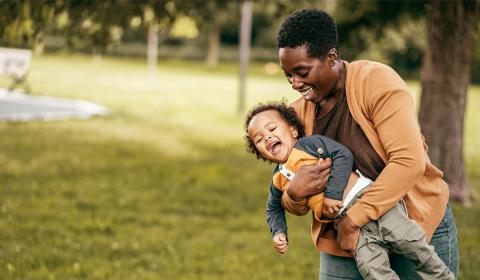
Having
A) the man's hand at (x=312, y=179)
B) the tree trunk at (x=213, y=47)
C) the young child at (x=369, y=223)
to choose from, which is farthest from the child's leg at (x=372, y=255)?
the tree trunk at (x=213, y=47)

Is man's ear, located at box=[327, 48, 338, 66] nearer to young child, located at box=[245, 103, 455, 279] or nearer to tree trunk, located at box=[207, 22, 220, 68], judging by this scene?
young child, located at box=[245, 103, 455, 279]

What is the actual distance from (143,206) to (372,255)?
18.7 feet

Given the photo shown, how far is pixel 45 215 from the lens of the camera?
7.20 m

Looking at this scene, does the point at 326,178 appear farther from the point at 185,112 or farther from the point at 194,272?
the point at 185,112

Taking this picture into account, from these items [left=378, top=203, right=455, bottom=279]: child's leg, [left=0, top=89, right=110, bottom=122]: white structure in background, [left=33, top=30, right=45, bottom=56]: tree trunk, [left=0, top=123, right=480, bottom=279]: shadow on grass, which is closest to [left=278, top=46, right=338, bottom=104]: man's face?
[left=378, top=203, right=455, bottom=279]: child's leg

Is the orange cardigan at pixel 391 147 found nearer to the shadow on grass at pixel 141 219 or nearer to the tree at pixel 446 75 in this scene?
the shadow on grass at pixel 141 219

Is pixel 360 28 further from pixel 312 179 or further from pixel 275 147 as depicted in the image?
pixel 312 179

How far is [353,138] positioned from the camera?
258cm

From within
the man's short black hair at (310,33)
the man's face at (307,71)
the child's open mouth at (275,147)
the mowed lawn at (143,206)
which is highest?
the man's short black hair at (310,33)

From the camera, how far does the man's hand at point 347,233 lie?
8.24 feet

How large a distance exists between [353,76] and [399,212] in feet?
1.86

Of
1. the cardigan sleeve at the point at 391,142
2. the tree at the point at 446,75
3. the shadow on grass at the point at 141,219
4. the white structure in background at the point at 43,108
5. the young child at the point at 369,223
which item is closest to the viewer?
the cardigan sleeve at the point at 391,142

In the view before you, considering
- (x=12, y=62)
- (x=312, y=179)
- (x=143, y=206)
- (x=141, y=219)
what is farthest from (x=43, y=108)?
(x=312, y=179)

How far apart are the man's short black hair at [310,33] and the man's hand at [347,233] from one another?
0.66 m
